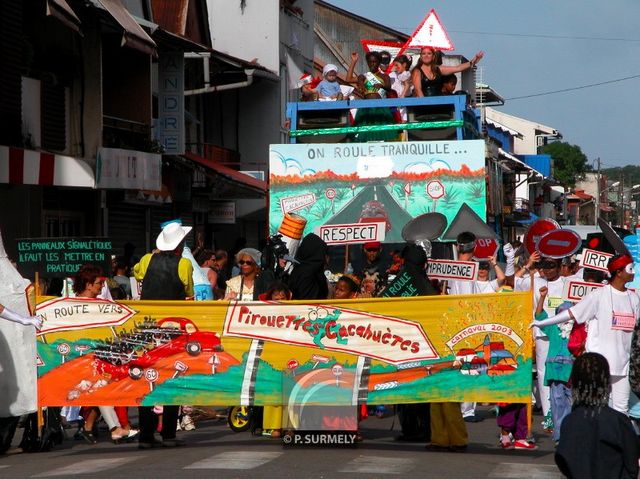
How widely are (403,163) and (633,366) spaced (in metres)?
5.87

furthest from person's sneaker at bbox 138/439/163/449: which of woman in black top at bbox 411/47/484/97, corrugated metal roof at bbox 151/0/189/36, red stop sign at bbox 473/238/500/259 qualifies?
corrugated metal roof at bbox 151/0/189/36

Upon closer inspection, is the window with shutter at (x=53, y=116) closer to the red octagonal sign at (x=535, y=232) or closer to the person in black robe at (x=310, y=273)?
the person in black robe at (x=310, y=273)

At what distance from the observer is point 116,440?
508 inches

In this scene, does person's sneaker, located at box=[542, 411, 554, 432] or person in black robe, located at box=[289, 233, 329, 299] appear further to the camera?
person in black robe, located at box=[289, 233, 329, 299]

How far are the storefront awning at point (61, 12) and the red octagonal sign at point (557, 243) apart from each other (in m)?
7.65

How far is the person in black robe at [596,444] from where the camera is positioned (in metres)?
6.42

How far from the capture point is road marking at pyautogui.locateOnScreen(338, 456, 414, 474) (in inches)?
418

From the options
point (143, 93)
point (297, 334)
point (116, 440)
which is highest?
point (143, 93)

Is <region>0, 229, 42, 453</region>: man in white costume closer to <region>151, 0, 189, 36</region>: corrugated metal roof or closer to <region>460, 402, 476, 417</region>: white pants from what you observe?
<region>460, 402, 476, 417</region>: white pants

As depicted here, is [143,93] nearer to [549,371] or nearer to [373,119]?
[373,119]

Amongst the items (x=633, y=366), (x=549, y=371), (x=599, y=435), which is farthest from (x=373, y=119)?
(x=599, y=435)

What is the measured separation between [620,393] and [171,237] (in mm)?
4229

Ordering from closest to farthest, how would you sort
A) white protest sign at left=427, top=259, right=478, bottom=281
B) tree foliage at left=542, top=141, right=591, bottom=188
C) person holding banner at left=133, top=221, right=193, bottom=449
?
person holding banner at left=133, top=221, right=193, bottom=449 → white protest sign at left=427, top=259, right=478, bottom=281 → tree foliage at left=542, top=141, right=591, bottom=188

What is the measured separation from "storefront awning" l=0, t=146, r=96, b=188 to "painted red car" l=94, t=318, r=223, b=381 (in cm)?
769
